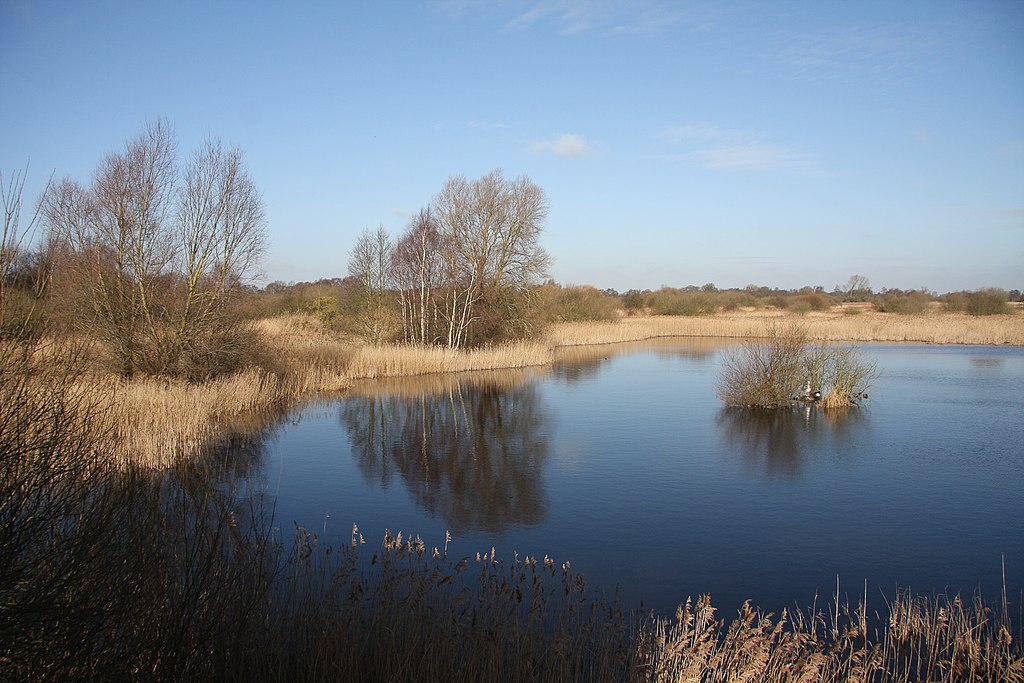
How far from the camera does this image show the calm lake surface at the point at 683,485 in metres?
A: 6.47

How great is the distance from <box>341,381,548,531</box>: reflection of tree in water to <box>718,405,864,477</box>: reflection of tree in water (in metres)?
3.44

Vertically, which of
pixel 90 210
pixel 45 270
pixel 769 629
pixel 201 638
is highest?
pixel 90 210

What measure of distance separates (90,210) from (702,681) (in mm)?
12412

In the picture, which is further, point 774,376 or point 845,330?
point 845,330

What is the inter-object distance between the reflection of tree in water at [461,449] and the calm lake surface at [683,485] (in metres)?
0.05

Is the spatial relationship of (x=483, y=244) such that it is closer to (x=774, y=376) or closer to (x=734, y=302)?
(x=774, y=376)

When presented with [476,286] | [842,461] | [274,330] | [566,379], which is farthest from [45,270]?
[274,330]

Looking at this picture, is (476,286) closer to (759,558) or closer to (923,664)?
(759,558)

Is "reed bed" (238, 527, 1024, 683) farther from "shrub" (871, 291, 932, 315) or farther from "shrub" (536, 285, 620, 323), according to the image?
"shrub" (871, 291, 932, 315)

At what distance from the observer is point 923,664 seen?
4.55 metres

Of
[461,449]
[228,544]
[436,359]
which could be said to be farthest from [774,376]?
[228,544]

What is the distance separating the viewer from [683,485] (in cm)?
922

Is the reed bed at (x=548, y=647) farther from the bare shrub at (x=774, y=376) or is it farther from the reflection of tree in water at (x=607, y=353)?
the reflection of tree in water at (x=607, y=353)

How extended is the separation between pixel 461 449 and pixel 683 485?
3870 mm
